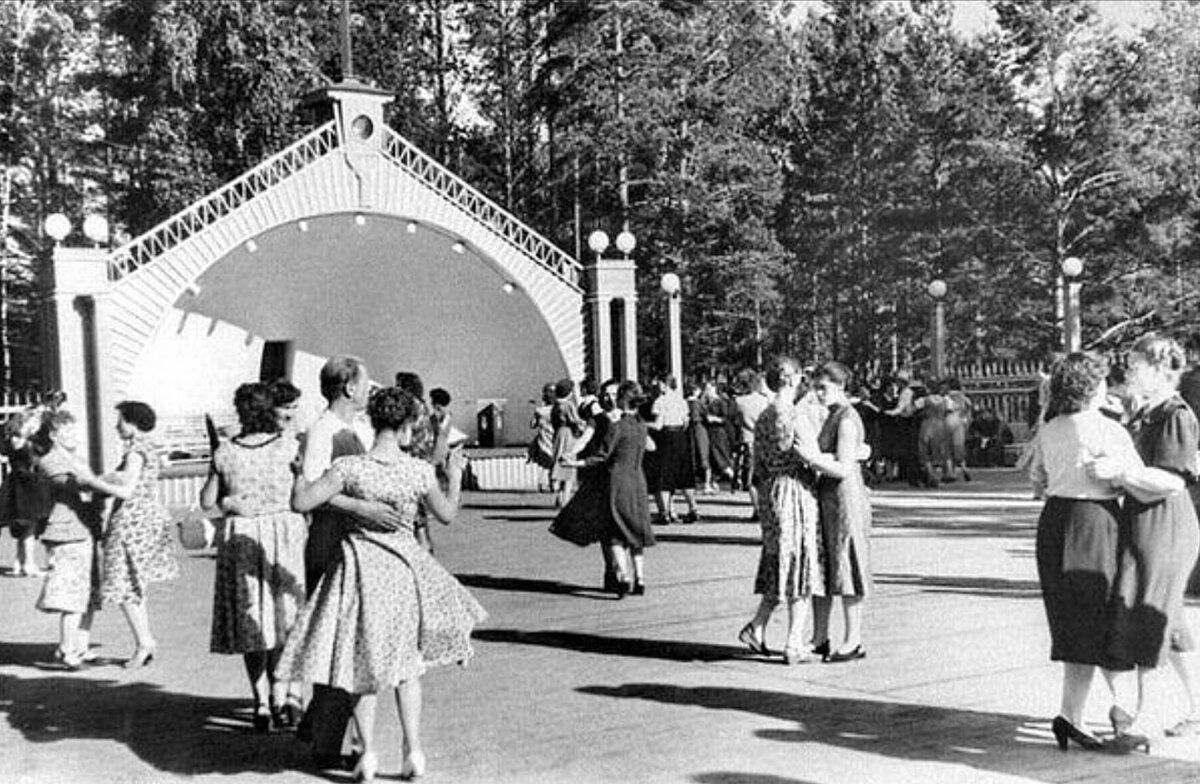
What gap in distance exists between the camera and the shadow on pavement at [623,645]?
8.56m

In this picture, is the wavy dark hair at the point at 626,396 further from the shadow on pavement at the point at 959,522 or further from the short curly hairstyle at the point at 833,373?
the shadow on pavement at the point at 959,522

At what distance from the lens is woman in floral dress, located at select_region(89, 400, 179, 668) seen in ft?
28.6

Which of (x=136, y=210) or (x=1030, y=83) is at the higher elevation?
(x=1030, y=83)

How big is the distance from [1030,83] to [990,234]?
152 inches

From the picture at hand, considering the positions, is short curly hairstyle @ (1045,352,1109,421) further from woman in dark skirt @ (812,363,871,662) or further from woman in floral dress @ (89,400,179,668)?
woman in floral dress @ (89,400,179,668)

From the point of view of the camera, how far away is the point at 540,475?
76.8ft

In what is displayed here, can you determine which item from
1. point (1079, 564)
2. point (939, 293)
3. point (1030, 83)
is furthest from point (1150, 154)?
point (1079, 564)

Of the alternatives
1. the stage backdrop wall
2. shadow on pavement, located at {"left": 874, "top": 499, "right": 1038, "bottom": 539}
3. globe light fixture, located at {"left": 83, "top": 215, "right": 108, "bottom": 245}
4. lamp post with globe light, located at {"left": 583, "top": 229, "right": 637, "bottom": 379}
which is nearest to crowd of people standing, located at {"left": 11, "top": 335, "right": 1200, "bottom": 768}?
shadow on pavement, located at {"left": 874, "top": 499, "right": 1038, "bottom": 539}

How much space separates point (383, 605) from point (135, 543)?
3.47m

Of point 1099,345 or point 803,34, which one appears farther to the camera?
point 803,34

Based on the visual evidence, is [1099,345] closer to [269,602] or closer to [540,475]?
[540,475]

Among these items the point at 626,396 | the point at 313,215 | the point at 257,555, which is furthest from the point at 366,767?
the point at 313,215

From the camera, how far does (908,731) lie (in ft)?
21.2

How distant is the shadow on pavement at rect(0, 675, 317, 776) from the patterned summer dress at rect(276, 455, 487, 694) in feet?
2.59
